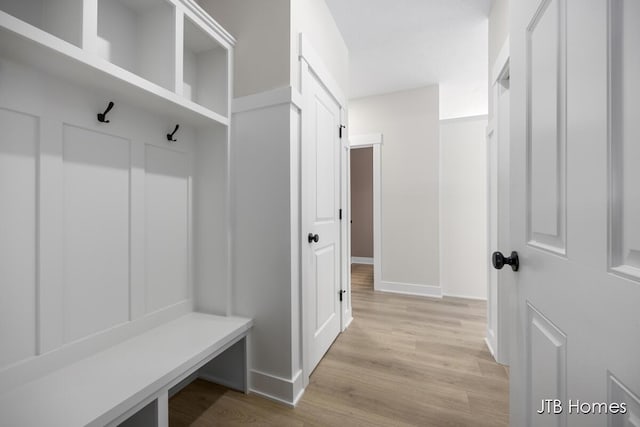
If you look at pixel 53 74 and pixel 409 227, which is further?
pixel 409 227

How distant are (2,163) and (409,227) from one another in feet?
11.1

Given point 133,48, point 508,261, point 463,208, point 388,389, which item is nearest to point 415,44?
point 463,208

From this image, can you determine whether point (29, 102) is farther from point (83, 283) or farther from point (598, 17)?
point (598, 17)

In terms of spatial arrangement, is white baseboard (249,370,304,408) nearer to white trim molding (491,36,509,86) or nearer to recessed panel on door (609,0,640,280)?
recessed panel on door (609,0,640,280)

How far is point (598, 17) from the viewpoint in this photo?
1.58ft

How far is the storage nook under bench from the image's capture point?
91cm

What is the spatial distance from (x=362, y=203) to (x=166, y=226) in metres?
4.42

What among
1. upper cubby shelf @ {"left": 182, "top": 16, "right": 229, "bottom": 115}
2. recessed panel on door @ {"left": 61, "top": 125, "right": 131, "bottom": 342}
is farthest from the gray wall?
recessed panel on door @ {"left": 61, "top": 125, "right": 131, "bottom": 342}

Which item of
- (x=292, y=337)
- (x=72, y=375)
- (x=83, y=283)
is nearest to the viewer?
(x=72, y=375)

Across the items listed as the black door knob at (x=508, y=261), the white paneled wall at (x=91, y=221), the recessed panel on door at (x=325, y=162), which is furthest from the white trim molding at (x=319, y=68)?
the black door knob at (x=508, y=261)

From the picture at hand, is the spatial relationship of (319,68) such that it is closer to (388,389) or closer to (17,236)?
(17,236)

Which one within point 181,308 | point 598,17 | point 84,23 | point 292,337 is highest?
point 84,23

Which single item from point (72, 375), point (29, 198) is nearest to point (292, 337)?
point (72, 375)

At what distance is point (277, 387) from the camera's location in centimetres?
147
